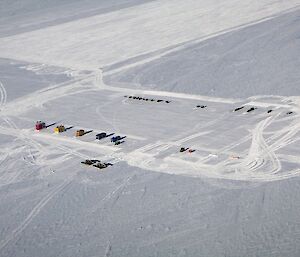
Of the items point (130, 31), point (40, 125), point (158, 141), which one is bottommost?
point (158, 141)

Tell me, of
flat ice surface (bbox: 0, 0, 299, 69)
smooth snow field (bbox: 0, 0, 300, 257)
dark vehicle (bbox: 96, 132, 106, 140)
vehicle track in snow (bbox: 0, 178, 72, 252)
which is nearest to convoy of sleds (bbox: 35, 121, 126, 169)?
dark vehicle (bbox: 96, 132, 106, 140)

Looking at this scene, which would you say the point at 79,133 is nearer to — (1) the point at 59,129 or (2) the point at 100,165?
(1) the point at 59,129

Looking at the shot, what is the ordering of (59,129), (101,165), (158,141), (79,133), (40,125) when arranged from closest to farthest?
(101,165) → (158,141) → (79,133) → (59,129) → (40,125)

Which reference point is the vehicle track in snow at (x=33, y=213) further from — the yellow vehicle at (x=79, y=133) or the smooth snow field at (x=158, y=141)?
the yellow vehicle at (x=79, y=133)

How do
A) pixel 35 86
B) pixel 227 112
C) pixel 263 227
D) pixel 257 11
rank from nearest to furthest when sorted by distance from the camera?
pixel 263 227, pixel 227 112, pixel 35 86, pixel 257 11

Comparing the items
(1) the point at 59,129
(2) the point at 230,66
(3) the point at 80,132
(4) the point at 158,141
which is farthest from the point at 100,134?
(2) the point at 230,66

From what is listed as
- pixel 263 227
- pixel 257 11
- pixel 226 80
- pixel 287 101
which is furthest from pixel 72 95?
pixel 257 11

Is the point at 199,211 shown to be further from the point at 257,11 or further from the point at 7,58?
the point at 257,11

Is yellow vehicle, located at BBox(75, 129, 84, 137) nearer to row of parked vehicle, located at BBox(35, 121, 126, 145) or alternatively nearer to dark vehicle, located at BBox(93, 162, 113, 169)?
row of parked vehicle, located at BBox(35, 121, 126, 145)
